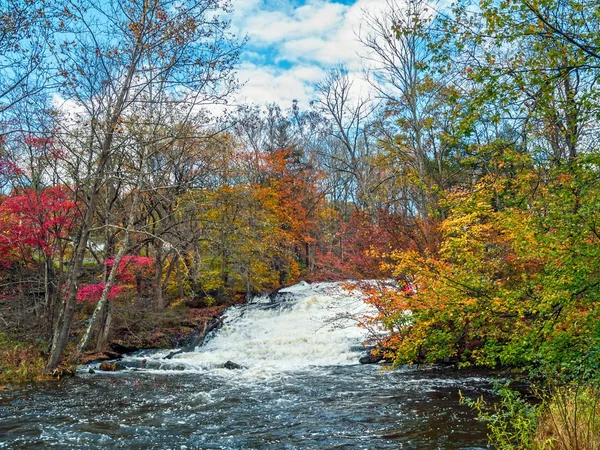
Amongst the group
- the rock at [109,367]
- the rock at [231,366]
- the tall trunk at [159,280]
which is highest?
the tall trunk at [159,280]

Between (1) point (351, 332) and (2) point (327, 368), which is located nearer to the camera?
(2) point (327, 368)

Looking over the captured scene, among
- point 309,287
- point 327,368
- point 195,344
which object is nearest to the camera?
point 327,368

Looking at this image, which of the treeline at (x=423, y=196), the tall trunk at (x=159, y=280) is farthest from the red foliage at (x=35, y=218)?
the tall trunk at (x=159, y=280)

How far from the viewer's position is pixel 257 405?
7949mm

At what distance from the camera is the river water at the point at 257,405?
5.86 meters

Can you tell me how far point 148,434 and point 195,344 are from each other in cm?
1062

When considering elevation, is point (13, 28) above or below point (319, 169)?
below

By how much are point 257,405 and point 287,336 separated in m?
7.47

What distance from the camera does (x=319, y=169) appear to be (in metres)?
29.0

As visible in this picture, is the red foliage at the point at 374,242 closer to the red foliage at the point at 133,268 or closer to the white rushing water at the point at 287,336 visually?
the white rushing water at the point at 287,336

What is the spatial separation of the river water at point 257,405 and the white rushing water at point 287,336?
0.23 feet

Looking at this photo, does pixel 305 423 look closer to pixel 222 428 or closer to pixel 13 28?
pixel 222 428

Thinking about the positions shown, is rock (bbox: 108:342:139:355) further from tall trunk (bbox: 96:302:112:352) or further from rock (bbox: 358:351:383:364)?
rock (bbox: 358:351:383:364)

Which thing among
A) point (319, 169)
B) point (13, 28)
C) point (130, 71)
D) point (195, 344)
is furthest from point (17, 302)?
point (319, 169)
